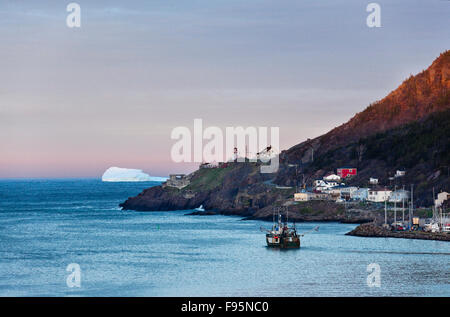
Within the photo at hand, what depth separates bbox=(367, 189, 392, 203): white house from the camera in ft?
462

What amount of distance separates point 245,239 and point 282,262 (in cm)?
2458

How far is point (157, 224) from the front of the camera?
134625 millimetres

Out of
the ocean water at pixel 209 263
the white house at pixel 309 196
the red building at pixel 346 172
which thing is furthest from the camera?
the red building at pixel 346 172

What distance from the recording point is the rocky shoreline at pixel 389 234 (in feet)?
313

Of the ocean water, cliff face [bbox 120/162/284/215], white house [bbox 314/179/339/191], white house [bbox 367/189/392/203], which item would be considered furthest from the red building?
the ocean water

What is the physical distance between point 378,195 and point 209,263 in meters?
73.3

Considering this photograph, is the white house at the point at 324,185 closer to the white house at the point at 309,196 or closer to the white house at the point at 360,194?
the white house at the point at 309,196

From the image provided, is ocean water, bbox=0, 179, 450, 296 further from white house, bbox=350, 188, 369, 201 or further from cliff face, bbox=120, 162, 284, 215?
cliff face, bbox=120, 162, 284, 215

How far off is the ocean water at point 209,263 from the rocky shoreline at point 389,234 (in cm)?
284

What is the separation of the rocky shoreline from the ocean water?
284 cm

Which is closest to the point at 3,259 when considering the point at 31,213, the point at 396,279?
the point at 396,279

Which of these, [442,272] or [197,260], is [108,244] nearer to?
[197,260]

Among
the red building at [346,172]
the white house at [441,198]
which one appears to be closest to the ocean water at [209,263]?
the white house at [441,198]
